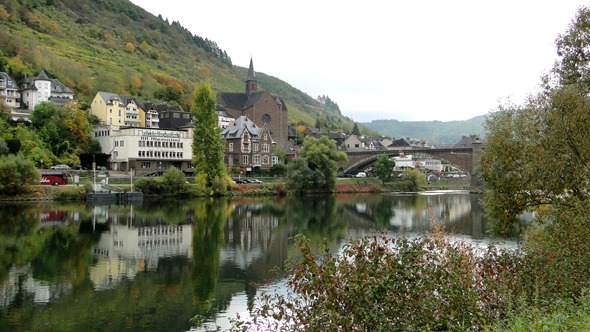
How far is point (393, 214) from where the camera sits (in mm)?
53094

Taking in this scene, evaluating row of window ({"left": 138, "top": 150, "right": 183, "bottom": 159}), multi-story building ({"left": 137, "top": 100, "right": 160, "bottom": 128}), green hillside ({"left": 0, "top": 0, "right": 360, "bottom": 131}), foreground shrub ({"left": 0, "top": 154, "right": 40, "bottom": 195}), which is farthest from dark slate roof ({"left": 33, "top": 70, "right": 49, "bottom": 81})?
foreground shrub ({"left": 0, "top": 154, "right": 40, "bottom": 195})

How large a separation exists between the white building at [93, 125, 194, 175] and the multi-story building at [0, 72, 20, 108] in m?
14.7

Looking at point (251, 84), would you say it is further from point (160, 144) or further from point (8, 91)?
point (8, 91)

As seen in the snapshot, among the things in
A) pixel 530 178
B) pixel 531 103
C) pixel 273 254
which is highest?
pixel 531 103

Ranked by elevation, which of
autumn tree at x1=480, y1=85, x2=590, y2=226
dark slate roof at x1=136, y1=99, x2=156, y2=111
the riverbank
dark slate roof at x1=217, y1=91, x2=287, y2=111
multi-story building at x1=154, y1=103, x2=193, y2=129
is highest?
dark slate roof at x1=217, y1=91, x2=287, y2=111

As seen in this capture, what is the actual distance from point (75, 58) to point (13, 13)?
22.5 meters

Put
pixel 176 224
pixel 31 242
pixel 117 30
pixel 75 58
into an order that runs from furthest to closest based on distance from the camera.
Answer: pixel 117 30, pixel 75 58, pixel 176 224, pixel 31 242

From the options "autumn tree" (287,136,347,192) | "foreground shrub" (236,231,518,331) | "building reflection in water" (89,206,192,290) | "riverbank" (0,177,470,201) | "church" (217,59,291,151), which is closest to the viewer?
"foreground shrub" (236,231,518,331)

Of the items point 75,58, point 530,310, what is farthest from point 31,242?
point 75,58

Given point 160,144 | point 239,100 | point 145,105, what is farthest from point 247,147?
point 239,100

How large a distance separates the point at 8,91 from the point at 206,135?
41357mm

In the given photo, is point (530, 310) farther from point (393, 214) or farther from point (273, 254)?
point (393, 214)

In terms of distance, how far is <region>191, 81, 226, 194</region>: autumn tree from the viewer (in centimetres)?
6969

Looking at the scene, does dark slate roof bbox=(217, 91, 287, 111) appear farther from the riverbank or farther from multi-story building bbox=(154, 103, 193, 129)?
the riverbank
